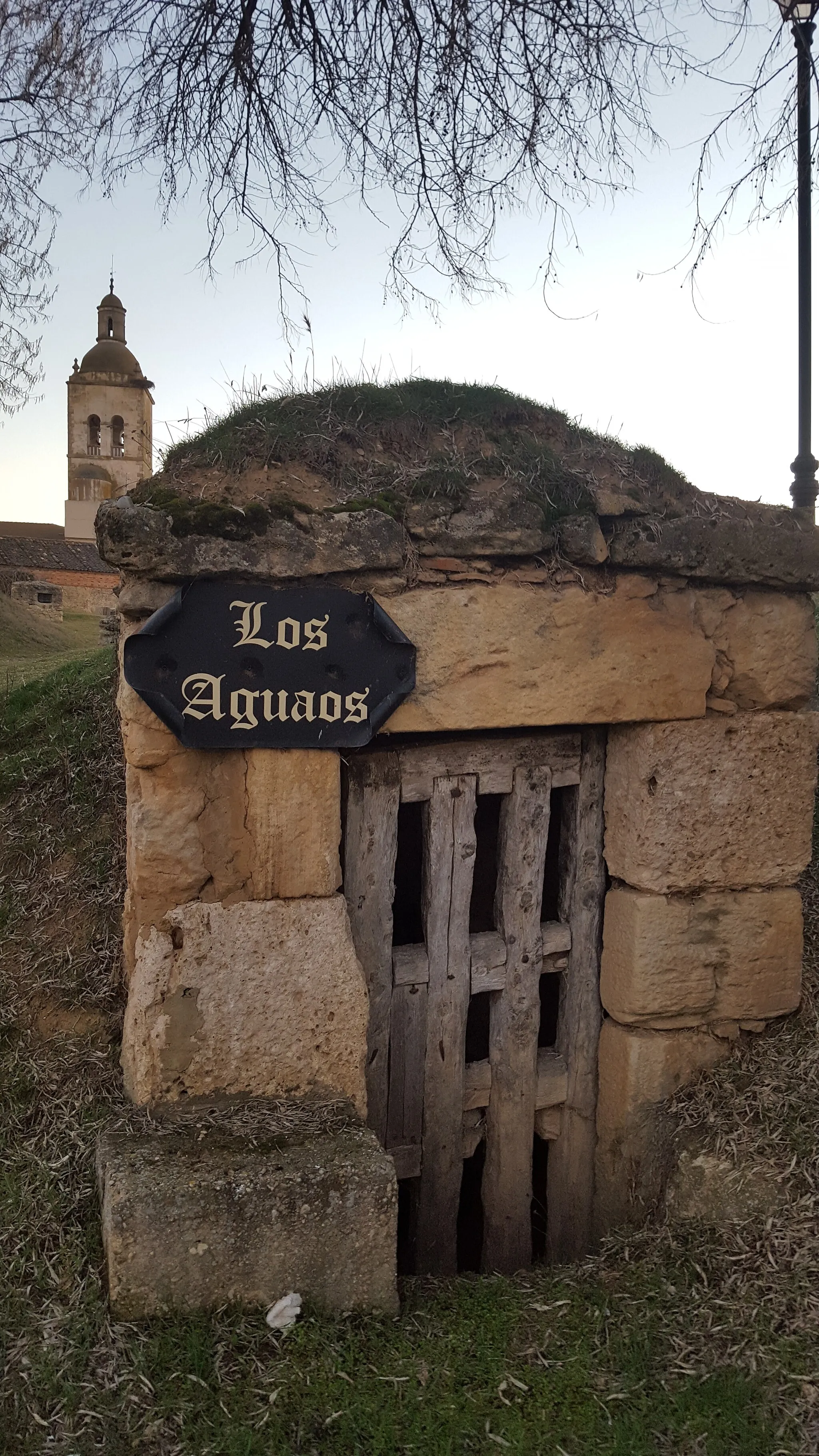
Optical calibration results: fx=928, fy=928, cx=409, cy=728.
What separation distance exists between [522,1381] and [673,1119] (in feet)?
3.76

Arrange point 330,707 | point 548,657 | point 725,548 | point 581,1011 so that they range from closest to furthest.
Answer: point 330,707 < point 548,657 < point 725,548 < point 581,1011

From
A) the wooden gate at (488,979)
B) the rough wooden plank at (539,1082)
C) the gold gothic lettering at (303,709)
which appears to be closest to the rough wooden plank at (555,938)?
the wooden gate at (488,979)

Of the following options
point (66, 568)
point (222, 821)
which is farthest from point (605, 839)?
point (66, 568)

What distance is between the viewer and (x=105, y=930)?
10.5 feet

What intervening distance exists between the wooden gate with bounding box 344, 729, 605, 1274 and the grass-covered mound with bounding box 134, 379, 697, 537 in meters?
0.82

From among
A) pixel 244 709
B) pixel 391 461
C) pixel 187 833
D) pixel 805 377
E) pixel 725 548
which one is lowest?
pixel 187 833

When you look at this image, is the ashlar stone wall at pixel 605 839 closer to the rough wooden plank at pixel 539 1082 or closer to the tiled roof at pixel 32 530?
the rough wooden plank at pixel 539 1082

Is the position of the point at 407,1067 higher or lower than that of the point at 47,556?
lower

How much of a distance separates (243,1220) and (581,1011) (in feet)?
4.91

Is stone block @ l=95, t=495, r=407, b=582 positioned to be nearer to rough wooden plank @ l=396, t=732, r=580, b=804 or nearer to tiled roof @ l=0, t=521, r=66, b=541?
rough wooden plank @ l=396, t=732, r=580, b=804

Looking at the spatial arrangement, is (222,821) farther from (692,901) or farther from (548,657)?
(692,901)

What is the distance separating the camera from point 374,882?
3.07 metres

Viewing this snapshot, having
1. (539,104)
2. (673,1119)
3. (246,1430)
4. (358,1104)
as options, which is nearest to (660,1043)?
(673,1119)

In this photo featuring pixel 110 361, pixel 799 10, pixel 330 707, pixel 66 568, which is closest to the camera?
pixel 330 707
